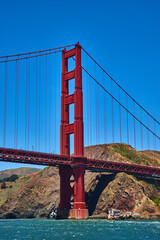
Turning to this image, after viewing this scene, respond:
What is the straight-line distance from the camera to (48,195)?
112000mm

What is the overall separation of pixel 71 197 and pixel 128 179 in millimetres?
14730

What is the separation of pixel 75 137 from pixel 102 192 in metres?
20.6

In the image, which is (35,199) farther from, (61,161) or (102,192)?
(61,161)

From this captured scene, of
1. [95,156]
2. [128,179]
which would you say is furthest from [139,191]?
[95,156]

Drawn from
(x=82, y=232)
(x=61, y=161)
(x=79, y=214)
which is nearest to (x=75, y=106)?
(x=61, y=161)

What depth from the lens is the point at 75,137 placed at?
89125 millimetres

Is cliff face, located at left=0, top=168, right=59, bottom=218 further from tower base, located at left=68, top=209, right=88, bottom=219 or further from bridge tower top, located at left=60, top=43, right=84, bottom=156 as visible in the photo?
bridge tower top, located at left=60, top=43, right=84, bottom=156

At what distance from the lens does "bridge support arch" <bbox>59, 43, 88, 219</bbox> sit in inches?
3452

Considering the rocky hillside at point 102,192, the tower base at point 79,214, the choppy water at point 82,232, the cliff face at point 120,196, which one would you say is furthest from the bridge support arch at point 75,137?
the choppy water at point 82,232

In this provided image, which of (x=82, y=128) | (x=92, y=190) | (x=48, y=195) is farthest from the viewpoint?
(x=48, y=195)

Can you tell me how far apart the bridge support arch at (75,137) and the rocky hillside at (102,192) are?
448 inches

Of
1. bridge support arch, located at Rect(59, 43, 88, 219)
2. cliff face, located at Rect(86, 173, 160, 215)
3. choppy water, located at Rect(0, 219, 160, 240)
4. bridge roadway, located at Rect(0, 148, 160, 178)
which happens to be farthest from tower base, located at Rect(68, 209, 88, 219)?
choppy water, located at Rect(0, 219, 160, 240)

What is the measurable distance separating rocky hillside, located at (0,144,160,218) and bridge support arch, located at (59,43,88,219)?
37.3ft

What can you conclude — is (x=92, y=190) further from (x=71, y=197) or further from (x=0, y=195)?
(x=0, y=195)
